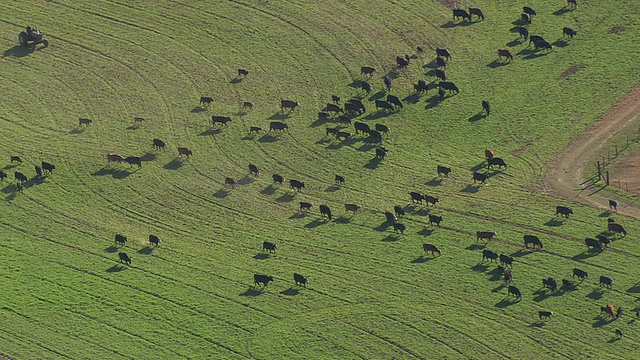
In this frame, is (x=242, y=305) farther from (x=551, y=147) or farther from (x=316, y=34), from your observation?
(x=316, y=34)

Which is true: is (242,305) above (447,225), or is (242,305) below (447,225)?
below

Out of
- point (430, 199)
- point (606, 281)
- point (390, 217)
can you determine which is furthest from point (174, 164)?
point (606, 281)

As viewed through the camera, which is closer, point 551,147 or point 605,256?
point 605,256

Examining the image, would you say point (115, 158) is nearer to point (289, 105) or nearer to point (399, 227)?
point (289, 105)

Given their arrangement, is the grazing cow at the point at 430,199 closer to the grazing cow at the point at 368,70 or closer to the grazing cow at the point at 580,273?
the grazing cow at the point at 580,273

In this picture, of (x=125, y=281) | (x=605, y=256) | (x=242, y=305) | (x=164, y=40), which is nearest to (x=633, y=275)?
(x=605, y=256)

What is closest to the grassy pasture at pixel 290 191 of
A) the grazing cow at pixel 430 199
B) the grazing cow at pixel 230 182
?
the grazing cow at pixel 230 182
